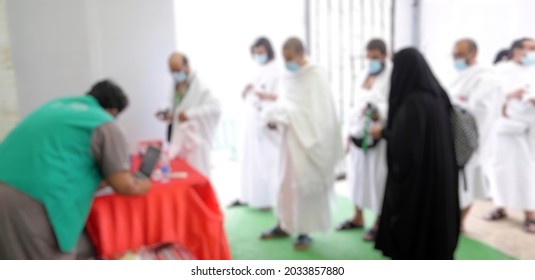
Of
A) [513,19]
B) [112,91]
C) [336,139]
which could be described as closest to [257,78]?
[336,139]

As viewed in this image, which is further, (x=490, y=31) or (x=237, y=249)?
(x=490, y=31)

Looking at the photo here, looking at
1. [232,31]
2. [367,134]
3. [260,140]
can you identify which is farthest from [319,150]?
[232,31]

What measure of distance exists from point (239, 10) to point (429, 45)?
6.12 ft

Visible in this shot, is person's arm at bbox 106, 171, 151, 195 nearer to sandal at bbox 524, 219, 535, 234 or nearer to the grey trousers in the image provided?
the grey trousers

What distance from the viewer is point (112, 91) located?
155 cm

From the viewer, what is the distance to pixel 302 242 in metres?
2.37

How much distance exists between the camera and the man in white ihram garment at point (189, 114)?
2568mm

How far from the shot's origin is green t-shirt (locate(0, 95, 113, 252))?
132 centimetres

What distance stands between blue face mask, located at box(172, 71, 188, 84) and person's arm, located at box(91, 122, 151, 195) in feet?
3.87

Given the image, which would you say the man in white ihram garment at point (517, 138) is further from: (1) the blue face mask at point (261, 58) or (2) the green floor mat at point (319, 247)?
(1) the blue face mask at point (261, 58)

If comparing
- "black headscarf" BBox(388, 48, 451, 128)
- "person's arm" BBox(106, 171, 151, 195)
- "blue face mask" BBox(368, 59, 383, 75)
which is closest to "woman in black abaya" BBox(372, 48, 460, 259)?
"black headscarf" BBox(388, 48, 451, 128)

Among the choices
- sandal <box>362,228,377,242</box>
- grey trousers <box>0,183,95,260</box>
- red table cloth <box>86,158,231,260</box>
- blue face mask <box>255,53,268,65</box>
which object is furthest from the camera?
blue face mask <box>255,53,268,65</box>

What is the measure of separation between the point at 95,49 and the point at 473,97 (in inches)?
94.1

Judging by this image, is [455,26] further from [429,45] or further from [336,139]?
[336,139]
